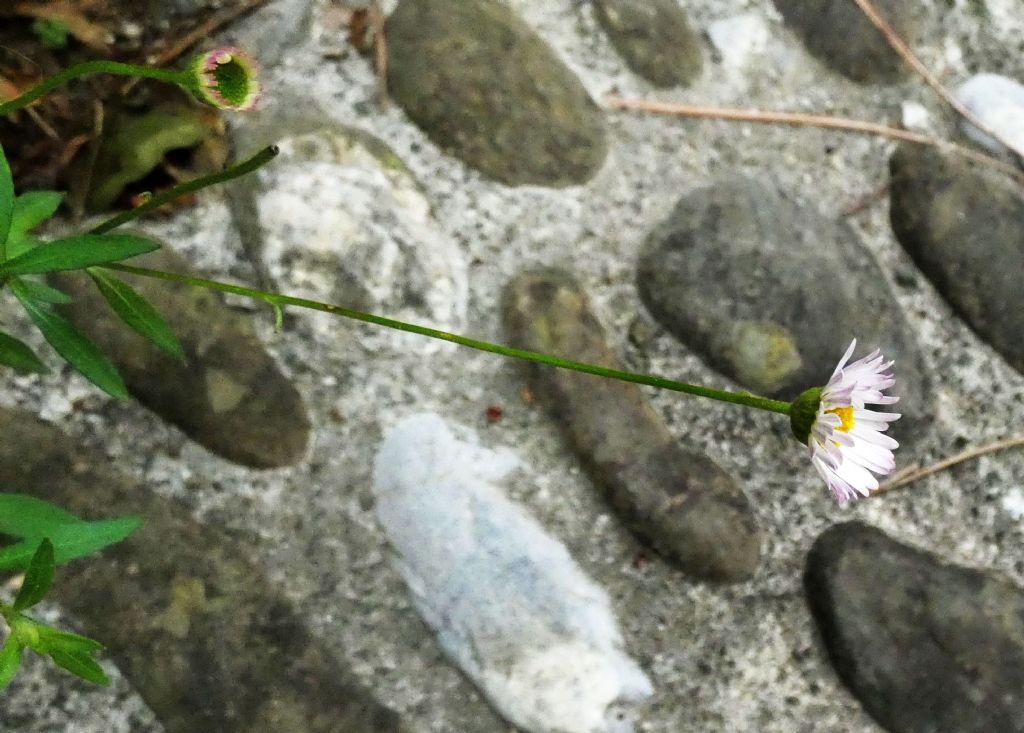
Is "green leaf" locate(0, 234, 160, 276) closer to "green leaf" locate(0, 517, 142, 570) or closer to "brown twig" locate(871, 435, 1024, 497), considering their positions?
"green leaf" locate(0, 517, 142, 570)

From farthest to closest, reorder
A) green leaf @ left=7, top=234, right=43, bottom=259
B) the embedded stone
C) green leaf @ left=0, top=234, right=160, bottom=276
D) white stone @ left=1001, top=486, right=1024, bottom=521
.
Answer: white stone @ left=1001, top=486, right=1024, bottom=521 < the embedded stone < green leaf @ left=7, top=234, right=43, bottom=259 < green leaf @ left=0, top=234, right=160, bottom=276

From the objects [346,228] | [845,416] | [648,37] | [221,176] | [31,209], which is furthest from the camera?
[648,37]

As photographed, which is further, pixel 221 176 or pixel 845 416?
pixel 845 416

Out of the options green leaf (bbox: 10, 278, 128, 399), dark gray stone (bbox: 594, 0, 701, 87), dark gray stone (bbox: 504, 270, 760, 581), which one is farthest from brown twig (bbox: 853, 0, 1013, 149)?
green leaf (bbox: 10, 278, 128, 399)

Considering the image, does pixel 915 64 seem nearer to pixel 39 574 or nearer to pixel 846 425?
pixel 846 425

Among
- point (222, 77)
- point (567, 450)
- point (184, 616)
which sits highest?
point (222, 77)

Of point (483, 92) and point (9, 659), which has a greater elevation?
point (483, 92)

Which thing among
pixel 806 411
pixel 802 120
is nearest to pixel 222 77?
pixel 806 411

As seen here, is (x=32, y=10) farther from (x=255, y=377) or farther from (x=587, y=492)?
(x=587, y=492)
